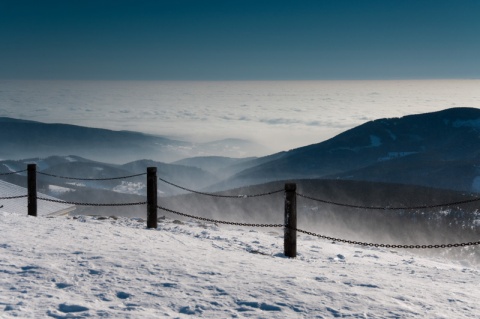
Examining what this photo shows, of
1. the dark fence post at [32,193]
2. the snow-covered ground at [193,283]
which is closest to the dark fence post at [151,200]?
the snow-covered ground at [193,283]

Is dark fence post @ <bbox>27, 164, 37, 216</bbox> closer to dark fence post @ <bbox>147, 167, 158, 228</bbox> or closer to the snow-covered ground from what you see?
dark fence post @ <bbox>147, 167, 158, 228</bbox>

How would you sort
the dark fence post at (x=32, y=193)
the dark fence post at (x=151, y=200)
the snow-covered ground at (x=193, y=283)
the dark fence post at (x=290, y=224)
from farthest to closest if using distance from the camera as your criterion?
the dark fence post at (x=32, y=193)
the dark fence post at (x=151, y=200)
the dark fence post at (x=290, y=224)
the snow-covered ground at (x=193, y=283)

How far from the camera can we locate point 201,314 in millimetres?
6508

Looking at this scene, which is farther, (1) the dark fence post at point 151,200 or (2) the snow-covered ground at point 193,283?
(1) the dark fence post at point 151,200

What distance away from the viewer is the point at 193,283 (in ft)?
25.1

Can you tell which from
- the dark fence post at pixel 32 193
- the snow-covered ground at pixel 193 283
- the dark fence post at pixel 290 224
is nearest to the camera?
the snow-covered ground at pixel 193 283

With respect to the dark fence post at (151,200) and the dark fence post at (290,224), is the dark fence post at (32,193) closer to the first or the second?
the dark fence post at (151,200)

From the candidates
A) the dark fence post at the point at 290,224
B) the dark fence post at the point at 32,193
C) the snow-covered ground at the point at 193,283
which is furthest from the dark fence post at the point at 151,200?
the dark fence post at the point at 290,224

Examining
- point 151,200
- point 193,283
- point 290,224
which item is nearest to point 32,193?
point 151,200

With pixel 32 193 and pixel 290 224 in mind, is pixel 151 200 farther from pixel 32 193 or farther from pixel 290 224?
pixel 290 224

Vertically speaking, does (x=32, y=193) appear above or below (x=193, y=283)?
above

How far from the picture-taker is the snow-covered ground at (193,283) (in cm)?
665

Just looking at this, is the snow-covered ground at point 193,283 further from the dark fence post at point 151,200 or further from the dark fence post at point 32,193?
the dark fence post at point 32,193

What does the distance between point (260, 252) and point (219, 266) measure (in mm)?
3115
